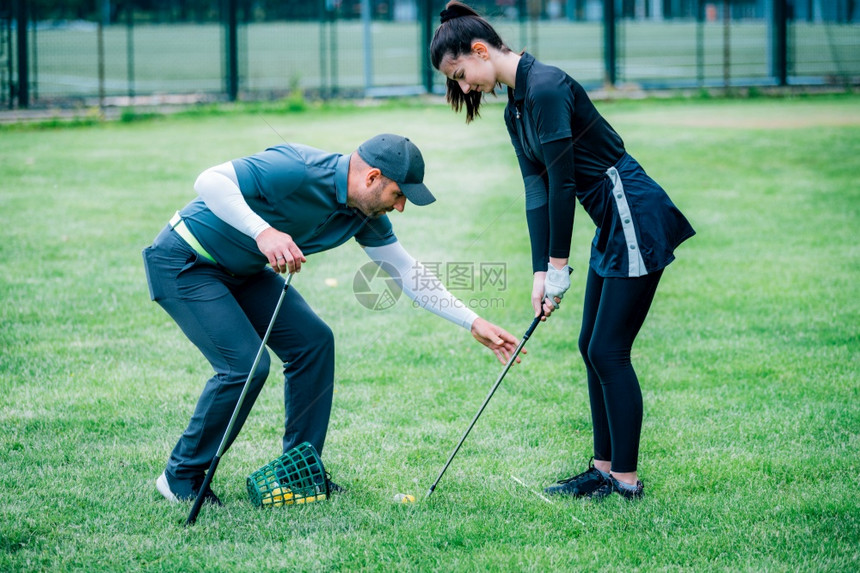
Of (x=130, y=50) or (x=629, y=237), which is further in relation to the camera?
(x=130, y=50)

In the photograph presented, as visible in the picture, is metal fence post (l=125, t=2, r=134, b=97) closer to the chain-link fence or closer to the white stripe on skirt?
the chain-link fence

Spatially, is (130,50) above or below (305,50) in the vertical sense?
below

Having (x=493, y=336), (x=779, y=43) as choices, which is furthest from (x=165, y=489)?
(x=779, y=43)

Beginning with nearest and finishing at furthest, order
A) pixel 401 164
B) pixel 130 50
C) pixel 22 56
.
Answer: pixel 401 164 → pixel 22 56 → pixel 130 50

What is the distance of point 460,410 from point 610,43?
16.5m

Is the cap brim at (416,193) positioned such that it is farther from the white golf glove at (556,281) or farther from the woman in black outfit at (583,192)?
the white golf glove at (556,281)

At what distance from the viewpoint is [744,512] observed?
3.87 meters

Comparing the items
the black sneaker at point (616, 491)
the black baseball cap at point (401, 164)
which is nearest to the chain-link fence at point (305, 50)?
the black baseball cap at point (401, 164)

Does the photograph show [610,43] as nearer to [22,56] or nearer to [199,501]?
[22,56]

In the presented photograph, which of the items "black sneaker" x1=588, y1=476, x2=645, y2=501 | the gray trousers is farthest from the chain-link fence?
"black sneaker" x1=588, y1=476, x2=645, y2=501

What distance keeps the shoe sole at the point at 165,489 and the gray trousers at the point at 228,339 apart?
0.05 metres

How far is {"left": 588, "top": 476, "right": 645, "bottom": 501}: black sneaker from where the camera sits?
3.99 meters

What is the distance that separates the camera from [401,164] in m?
3.71

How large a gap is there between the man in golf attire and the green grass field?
438 millimetres
